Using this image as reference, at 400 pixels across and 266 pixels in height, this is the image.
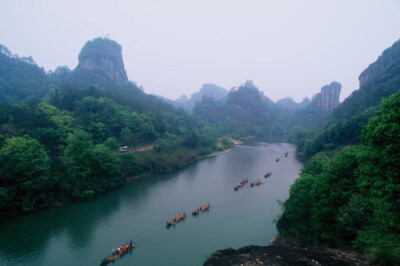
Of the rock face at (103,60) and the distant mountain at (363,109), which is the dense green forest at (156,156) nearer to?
the distant mountain at (363,109)

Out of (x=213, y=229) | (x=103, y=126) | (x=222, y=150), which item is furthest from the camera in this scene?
(x=222, y=150)

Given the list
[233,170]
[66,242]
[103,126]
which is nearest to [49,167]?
[66,242]

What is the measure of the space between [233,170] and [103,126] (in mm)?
20185

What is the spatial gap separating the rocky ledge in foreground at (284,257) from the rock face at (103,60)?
79527 millimetres

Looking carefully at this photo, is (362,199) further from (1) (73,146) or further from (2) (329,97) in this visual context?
(2) (329,97)

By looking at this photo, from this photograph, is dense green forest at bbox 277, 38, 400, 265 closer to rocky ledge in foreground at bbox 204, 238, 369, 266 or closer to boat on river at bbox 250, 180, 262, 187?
rocky ledge in foreground at bbox 204, 238, 369, 266

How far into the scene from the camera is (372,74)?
67.6 metres

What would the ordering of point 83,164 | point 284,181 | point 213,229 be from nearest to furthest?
point 213,229, point 83,164, point 284,181

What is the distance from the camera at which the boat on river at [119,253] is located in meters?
14.6

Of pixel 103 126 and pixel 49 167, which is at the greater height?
pixel 103 126

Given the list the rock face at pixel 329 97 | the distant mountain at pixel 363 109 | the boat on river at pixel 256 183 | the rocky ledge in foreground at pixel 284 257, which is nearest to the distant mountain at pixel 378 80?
the distant mountain at pixel 363 109

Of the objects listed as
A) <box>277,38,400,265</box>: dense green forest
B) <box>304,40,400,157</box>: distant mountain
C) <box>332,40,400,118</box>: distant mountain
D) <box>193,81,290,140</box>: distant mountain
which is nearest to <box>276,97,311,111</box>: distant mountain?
<box>193,81,290,140</box>: distant mountain

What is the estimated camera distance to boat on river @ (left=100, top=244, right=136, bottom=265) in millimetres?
14647

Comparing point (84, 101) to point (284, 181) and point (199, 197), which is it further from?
point (284, 181)
